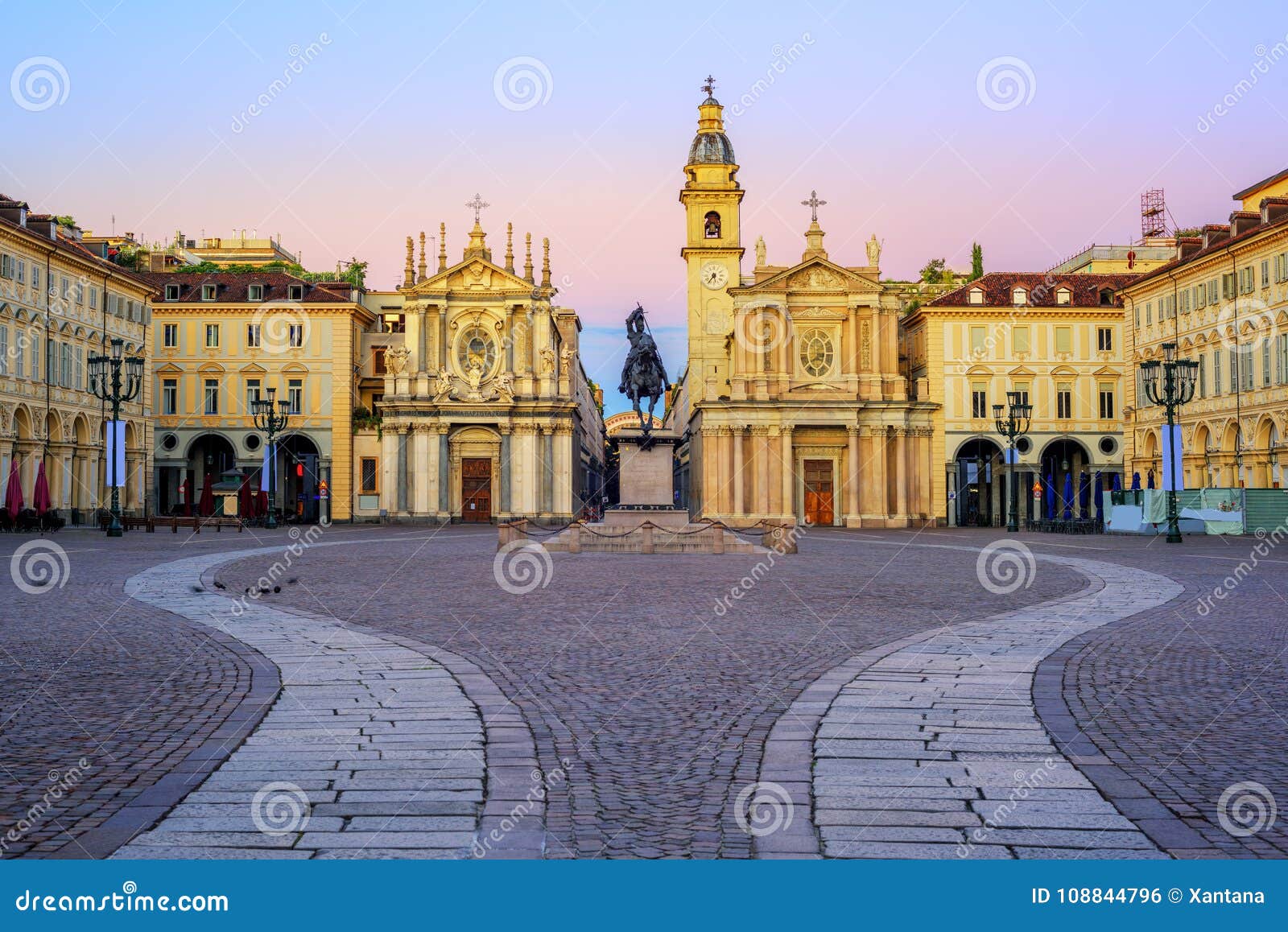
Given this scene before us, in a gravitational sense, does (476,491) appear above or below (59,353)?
below

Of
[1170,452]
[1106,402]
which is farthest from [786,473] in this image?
[1170,452]

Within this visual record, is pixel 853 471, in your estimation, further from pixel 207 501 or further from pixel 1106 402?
pixel 207 501

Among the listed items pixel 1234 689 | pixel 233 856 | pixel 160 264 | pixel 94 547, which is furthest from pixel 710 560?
pixel 160 264

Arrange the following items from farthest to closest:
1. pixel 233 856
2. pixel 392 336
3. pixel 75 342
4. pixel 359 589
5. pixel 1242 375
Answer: pixel 392 336
pixel 75 342
pixel 1242 375
pixel 359 589
pixel 233 856

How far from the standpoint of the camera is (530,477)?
231 ft

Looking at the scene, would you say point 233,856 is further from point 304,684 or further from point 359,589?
point 359,589

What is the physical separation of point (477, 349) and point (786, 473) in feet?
67.3

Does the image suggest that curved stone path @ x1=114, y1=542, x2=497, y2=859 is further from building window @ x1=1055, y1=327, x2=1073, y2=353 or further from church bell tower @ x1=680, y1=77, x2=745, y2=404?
church bell tower @ x1=680, y1=77, x2=745, y2=404

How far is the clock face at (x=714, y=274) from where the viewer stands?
77562 millimetres

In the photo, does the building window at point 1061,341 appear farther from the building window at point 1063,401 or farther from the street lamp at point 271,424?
the street lamp at point 271,424

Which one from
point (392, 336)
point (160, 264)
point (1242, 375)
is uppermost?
point (160, 264)

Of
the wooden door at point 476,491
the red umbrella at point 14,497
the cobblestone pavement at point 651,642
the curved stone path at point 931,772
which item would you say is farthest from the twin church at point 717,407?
the curved stone path at point 931,772

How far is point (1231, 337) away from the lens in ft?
173

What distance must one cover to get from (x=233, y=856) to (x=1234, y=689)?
823 centimetres
